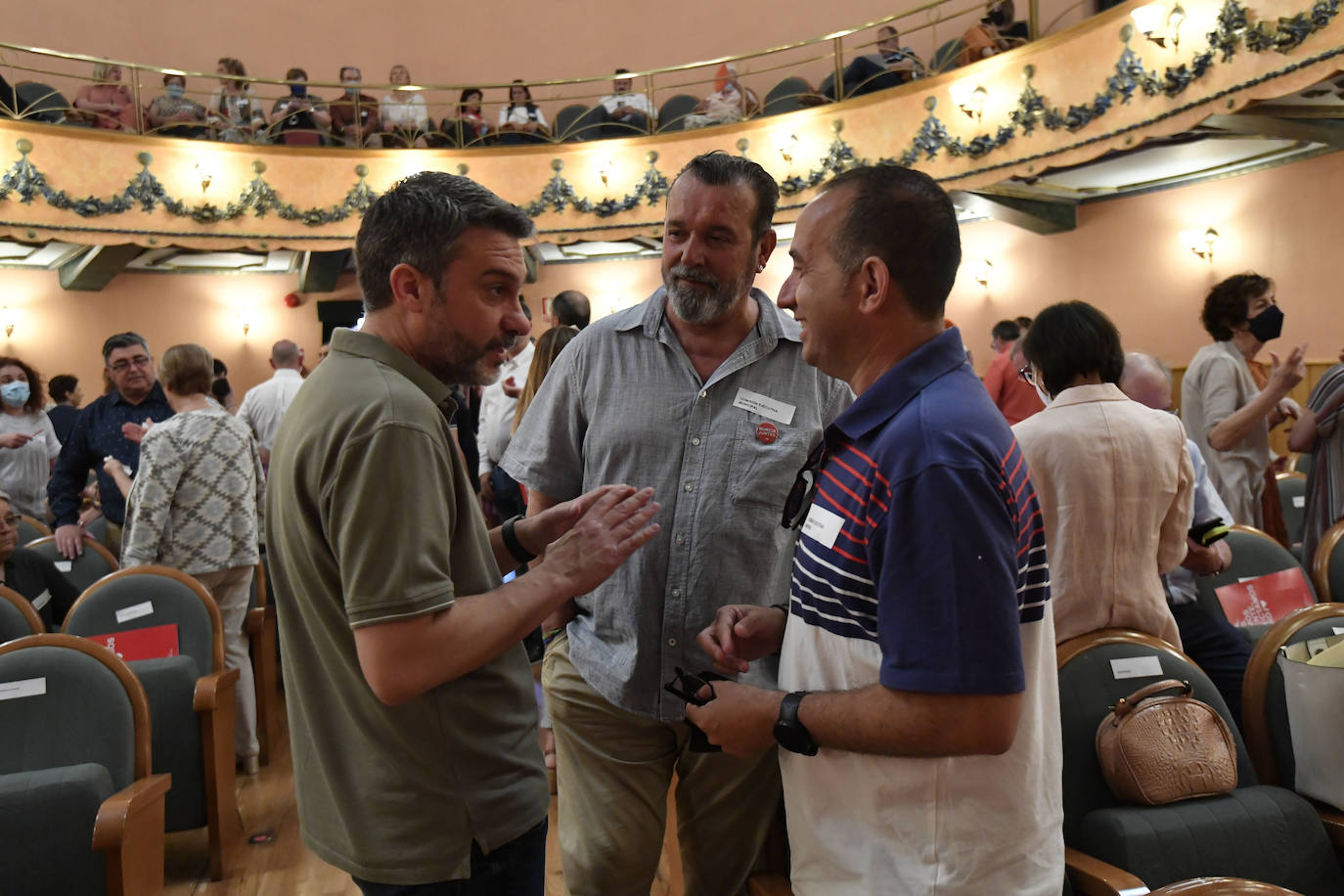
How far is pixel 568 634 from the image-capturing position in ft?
5.90

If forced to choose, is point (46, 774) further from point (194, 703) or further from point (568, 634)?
point (568, 634)

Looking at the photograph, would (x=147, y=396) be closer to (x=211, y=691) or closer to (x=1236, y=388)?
(x=211, y=691)

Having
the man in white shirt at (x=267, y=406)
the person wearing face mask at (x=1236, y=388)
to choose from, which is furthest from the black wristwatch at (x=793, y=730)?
the man in white shirt at (x=267, y=406)

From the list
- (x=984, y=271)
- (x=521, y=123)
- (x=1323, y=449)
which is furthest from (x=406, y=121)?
(x=1323, y=449)

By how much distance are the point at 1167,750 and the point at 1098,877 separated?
11.9 inches

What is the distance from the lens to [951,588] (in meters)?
1.01

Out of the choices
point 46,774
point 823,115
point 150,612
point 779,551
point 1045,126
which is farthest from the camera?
point 823,115

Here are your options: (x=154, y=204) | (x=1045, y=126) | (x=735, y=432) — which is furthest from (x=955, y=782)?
(x=154, y=204)

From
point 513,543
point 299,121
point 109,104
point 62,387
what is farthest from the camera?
point 299,121

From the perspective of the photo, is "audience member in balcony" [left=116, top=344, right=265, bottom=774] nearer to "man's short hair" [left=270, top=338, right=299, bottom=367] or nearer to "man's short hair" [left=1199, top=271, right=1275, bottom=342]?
"man's short hair" [left=270, top=338, right=299, bottom=367]

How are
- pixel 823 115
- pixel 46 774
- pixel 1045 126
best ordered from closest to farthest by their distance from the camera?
pixel 46 774 → pixel 1045 126 → pixel 823 115

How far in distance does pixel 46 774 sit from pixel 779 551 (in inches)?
64.8

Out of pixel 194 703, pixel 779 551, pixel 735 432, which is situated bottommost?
pixel 194 703

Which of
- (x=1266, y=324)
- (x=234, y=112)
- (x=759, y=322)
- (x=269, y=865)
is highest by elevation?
(x=234, y=112)
